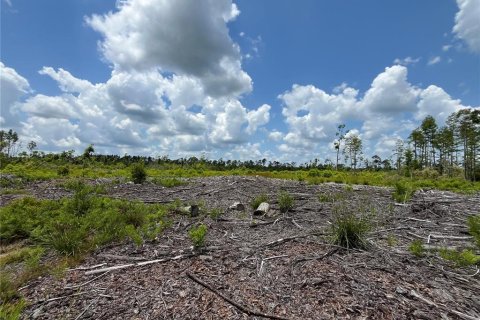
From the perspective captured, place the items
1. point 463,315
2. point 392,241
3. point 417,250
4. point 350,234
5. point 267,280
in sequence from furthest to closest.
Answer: point 392,241
point 350,234
point 417,250
point 267,280
point 463,315

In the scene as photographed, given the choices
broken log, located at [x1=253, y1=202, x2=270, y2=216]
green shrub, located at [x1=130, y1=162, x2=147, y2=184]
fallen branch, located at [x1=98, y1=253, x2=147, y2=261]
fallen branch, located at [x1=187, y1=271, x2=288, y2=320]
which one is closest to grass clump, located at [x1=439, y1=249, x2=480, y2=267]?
fallen branch, located at [x1=187, y1=271, x2=288, y2=320]

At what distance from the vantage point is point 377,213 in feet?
18.8

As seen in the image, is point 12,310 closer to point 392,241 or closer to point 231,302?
point 231,302

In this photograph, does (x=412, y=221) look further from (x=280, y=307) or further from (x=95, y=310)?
(x=95, y=310)

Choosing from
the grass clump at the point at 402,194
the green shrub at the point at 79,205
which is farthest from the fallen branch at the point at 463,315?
the green shrub at the point at 79,205

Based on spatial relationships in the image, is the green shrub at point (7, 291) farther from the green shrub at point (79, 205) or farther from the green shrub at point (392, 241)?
the green shrub at point (392, 241)

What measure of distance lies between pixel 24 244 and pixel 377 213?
22.4ft

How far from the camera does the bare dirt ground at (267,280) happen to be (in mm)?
2465

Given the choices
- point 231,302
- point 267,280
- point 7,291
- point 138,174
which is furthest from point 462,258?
point 138,174

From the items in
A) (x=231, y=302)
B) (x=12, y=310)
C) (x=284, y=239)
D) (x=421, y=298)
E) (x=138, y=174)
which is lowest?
(x=12, y=310)

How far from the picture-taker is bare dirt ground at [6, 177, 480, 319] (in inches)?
97.0

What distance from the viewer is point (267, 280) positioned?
2.95m

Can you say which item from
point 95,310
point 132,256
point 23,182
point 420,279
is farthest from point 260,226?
point 23,182

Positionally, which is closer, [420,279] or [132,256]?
[420,279]
